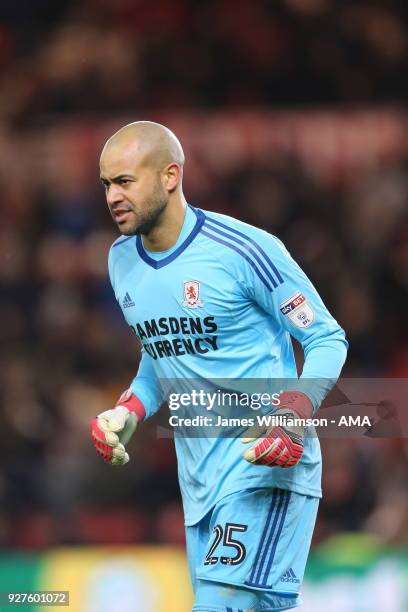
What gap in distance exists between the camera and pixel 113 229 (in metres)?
10.6

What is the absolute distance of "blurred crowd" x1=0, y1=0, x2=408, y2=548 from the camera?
8.92 metres

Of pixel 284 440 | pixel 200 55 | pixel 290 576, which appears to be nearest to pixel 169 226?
pixel 284 440

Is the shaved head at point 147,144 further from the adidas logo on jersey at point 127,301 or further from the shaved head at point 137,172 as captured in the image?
the adidas logo on jersey at point 127,301

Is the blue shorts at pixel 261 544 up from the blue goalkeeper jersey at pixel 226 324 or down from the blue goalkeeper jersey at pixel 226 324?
down

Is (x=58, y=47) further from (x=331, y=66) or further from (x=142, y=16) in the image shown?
(x=331, y=66)

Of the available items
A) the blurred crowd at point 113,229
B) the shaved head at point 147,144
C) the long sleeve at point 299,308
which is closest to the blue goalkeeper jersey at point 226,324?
the long sleeve at point 299,308

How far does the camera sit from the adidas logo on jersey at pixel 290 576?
15.1 feet

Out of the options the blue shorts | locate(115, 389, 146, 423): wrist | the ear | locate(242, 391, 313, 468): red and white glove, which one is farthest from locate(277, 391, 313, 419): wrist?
the ear

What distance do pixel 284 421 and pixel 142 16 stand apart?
8.22 meters

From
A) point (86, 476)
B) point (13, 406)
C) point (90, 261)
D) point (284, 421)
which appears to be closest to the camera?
point (284, 421)

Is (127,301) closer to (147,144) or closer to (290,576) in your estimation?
(147,144)

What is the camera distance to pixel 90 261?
1054 cm

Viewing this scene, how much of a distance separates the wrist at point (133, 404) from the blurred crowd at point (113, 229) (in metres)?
3.52

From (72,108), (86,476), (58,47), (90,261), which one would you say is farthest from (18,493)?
(58,47)
